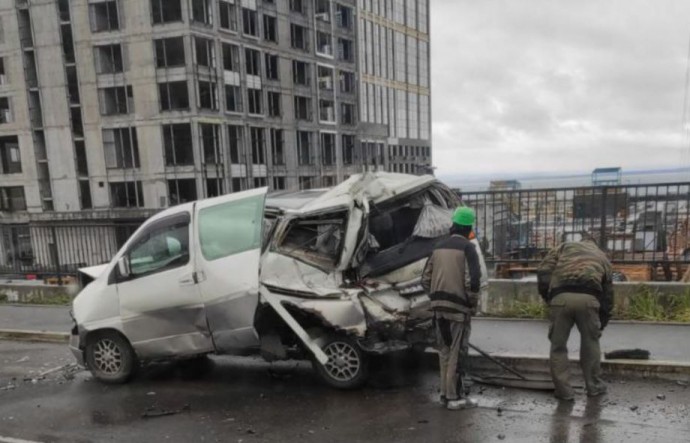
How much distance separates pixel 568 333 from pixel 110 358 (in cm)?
512

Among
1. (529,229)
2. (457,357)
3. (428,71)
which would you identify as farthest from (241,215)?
(428,71)

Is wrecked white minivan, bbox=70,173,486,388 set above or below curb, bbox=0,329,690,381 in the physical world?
above

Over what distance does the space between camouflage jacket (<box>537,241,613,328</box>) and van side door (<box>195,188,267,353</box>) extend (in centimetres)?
296

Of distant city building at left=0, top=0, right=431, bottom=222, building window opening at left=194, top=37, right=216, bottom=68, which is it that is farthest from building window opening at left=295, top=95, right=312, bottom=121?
building window opening at left=194, top=37, right=216, bottom=68

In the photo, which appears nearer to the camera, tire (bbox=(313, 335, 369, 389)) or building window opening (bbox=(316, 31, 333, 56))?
tire (bbox=(313, 335, 369, 389))

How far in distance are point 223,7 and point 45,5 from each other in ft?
47.1

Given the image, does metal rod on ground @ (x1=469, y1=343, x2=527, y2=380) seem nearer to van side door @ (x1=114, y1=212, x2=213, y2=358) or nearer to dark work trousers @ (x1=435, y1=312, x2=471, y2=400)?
dark work trousers @ (x1=435, y1=312, x2=471, y2=400)

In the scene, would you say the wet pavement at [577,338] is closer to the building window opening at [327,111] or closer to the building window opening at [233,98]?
the building window opening at [233,98]

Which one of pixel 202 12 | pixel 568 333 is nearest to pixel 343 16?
pixel 202 12

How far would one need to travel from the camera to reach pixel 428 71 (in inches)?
3553

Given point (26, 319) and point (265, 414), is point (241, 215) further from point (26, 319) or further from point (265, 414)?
point (26, 319)

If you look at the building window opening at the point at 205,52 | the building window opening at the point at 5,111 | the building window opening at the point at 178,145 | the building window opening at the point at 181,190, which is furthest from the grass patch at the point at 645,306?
the building window opening at the point at 5,111

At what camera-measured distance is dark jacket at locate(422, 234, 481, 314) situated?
5.01m

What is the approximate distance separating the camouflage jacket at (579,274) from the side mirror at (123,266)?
4.52 metres
